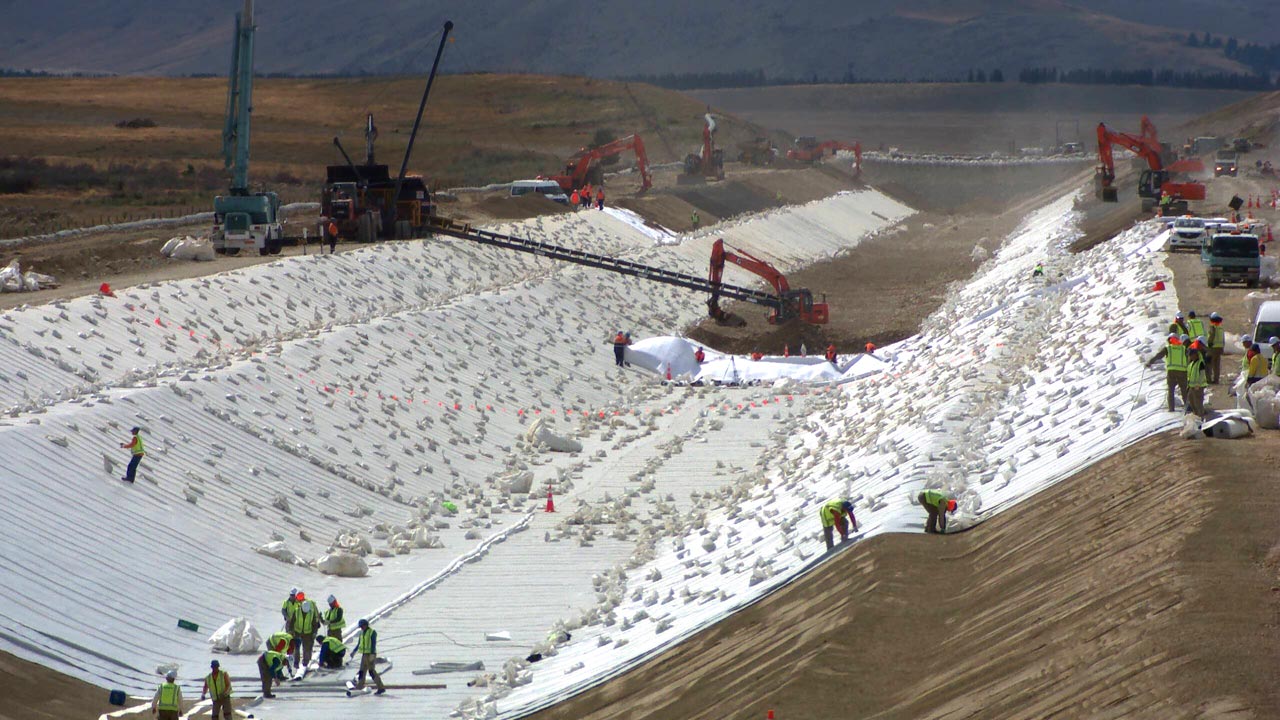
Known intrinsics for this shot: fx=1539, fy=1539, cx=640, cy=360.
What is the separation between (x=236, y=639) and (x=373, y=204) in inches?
1214

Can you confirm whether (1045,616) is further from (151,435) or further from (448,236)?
(448,236)

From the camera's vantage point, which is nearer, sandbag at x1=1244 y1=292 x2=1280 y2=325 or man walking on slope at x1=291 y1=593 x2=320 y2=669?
man walking on slope at x1=291 y1=593 x2=320 y2=669

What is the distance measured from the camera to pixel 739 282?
6053 centimetres

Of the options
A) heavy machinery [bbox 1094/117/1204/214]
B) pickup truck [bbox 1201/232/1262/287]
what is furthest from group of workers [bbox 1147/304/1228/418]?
heavy machinery [bbox 1094/117/1204/214]

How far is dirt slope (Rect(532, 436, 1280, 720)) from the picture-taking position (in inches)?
498

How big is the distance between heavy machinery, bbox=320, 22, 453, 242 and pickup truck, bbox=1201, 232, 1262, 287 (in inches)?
955

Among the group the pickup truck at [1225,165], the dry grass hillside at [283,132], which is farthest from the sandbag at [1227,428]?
the pickup truck at [1225,165]

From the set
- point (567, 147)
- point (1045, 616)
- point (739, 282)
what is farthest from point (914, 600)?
point (567, 147)

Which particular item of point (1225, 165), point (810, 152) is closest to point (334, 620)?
point (1225, 165)

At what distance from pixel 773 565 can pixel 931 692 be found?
6.17 meters

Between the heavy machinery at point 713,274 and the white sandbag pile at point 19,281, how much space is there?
15.0m

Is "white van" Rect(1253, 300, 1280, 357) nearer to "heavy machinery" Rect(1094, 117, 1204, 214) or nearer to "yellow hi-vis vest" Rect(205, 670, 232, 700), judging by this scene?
"yellow hi-vis vest" Rect(205, 670, 232, 700)

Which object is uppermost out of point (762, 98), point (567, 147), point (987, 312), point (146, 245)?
point (762, 98)

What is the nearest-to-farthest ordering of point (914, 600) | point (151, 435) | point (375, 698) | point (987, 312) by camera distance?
1. point (914, 600)
2. point (375, 698)
3. point (151, 435)
4. point (987, 312)
